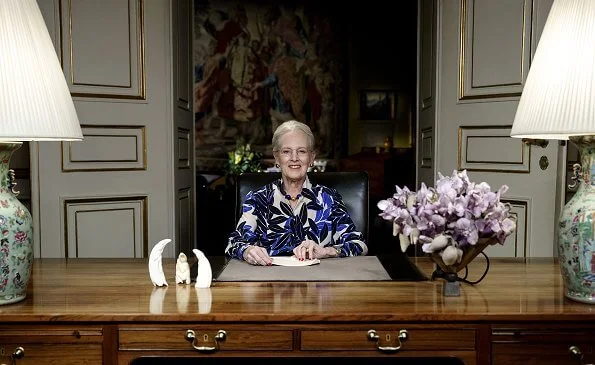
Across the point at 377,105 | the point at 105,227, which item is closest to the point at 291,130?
the point at 105,227

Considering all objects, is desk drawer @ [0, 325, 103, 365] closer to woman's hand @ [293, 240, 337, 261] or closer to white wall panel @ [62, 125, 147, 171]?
woman's hand @ [293, 240, 337, 261]

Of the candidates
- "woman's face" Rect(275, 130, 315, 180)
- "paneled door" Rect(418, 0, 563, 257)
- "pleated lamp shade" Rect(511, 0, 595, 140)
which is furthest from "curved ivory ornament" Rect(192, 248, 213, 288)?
"paneled door" Rect(418, 0, 563, 257)

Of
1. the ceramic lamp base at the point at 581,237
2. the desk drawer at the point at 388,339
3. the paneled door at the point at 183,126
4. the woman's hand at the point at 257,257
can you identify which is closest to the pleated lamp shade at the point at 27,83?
the woman's hand at the point at 257,257

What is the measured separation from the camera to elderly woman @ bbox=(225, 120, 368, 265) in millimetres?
2186

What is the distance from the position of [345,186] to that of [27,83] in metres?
1.38

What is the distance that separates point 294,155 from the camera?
2.23 metres

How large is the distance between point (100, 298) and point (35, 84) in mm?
562

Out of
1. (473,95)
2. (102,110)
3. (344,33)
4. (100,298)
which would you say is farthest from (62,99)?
→ (344,33)

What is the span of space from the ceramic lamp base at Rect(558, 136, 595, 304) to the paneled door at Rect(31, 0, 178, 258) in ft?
8.40

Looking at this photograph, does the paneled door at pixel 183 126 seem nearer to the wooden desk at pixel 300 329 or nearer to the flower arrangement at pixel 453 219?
the wooden desk at pixel 300 329

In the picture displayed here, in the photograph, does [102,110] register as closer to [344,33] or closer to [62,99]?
[62,99]

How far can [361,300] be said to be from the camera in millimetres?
1435

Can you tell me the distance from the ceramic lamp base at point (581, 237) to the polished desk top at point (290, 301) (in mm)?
45

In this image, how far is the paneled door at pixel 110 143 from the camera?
3.24m
